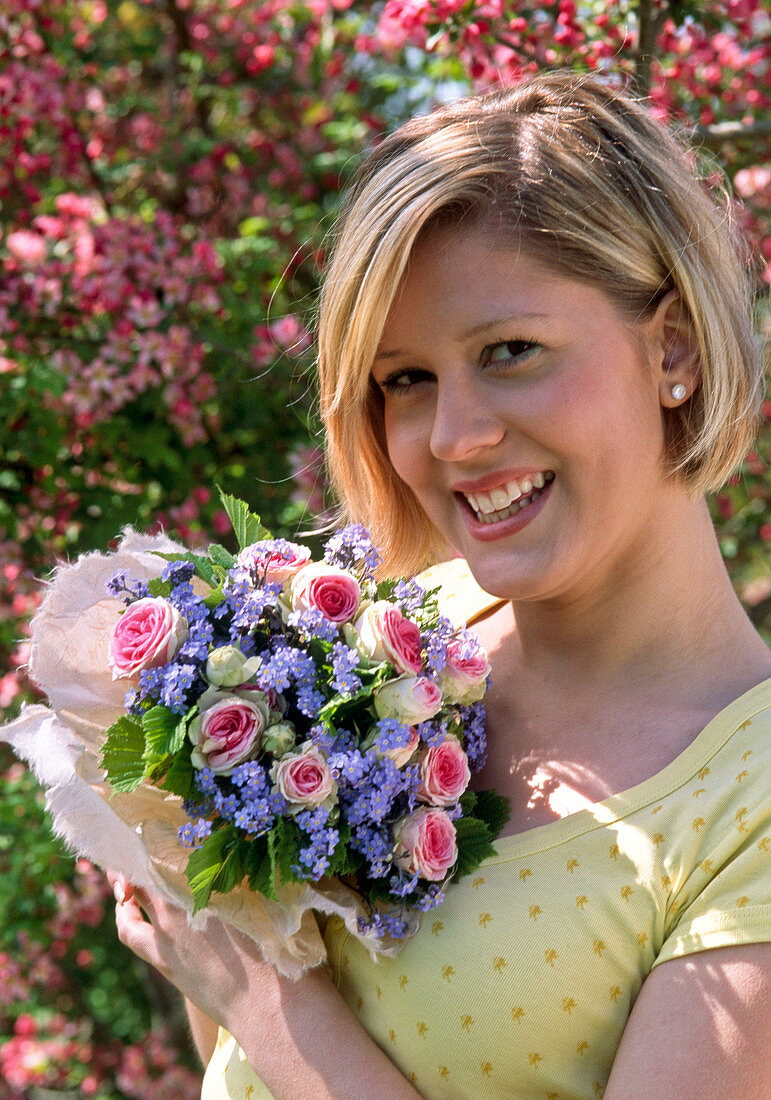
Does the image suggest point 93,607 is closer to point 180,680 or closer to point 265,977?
point 180,680

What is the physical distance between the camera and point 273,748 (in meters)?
1.47

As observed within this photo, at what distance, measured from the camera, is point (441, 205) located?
1.63 m

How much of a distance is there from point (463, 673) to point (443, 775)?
0.53ft

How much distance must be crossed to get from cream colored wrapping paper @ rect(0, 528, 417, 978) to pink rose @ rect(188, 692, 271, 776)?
0.14 metres

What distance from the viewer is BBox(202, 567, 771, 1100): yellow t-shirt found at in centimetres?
145

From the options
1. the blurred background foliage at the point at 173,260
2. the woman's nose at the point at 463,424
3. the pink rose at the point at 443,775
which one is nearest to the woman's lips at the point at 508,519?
the woman's nose at the point at 463,424

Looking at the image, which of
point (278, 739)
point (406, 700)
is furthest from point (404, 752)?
point (278, 739)

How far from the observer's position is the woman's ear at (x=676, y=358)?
169 centimetres

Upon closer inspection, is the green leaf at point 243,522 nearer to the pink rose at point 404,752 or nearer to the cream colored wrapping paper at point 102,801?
the cream colored wrapping paper at point 102,801

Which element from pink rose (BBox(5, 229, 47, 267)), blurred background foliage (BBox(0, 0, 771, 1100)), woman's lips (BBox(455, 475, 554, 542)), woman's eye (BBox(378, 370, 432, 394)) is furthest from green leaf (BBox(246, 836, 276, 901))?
pink rose (BBox(5, 229, 47, 267))

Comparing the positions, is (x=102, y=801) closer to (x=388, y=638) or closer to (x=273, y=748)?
(x=273, y=748)

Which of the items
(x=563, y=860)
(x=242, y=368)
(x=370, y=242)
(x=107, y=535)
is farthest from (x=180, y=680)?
(x=242, y=368)

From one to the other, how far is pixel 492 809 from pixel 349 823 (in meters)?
0.28

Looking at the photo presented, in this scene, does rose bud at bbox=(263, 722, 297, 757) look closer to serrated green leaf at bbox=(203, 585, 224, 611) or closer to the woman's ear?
serrated green leaf at bbox=(203, 585, 224, 611)
